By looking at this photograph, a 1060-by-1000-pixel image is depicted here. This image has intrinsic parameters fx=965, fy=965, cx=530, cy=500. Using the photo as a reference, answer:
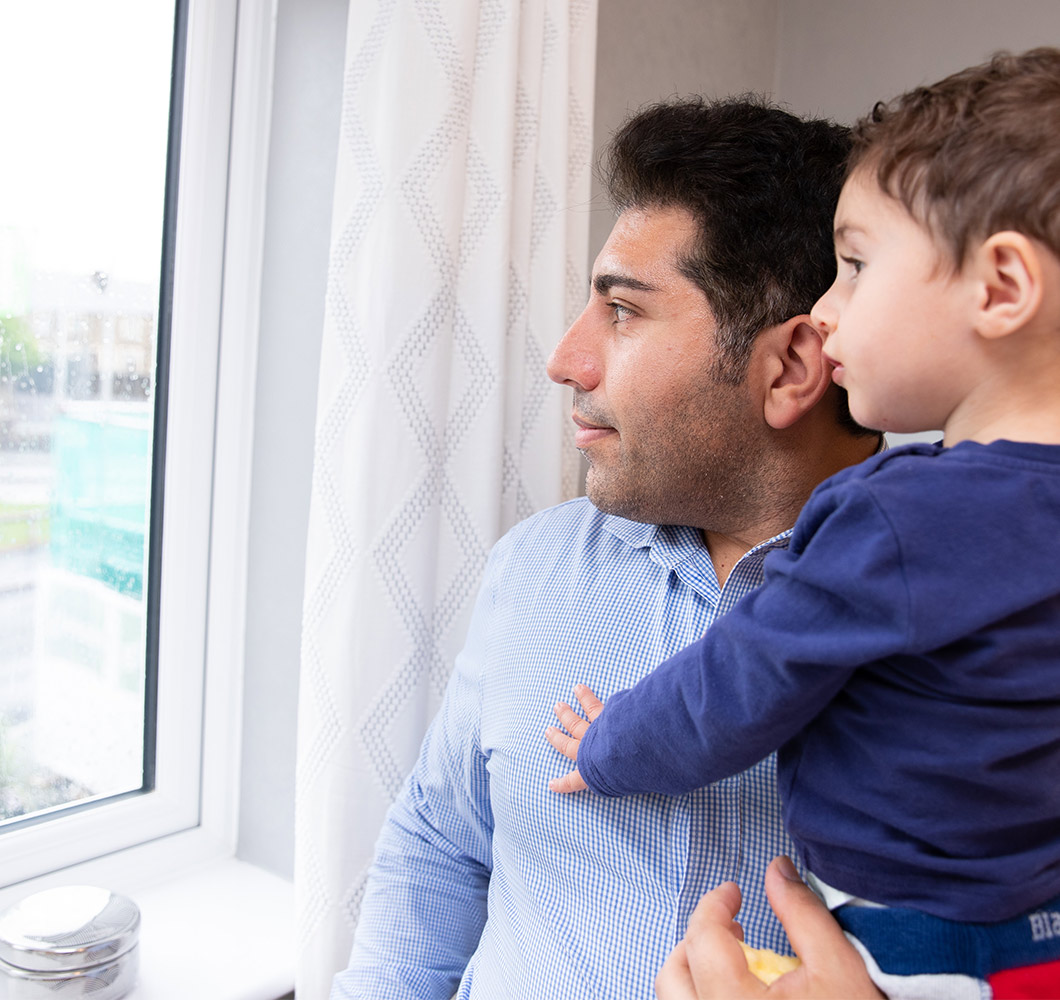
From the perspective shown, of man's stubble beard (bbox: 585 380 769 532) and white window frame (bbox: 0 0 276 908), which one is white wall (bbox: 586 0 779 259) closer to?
white window frame (bbox: 0 0 276 908)

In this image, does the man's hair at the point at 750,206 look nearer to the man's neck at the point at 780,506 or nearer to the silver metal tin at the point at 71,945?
the man's neck at the point at 780,506

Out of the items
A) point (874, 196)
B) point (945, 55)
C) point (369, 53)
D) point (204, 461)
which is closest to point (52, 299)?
point (204, 461)

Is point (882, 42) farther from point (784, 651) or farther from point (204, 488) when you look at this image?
point (784, 651)

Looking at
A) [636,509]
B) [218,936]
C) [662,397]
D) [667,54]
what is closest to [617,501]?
[636,509]

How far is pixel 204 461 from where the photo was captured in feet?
5.41

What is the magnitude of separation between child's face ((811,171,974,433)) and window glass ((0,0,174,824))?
116 centimetres

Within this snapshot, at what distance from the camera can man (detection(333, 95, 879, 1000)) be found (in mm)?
1070

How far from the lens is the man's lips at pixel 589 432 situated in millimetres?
1190

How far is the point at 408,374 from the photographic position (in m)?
1.33

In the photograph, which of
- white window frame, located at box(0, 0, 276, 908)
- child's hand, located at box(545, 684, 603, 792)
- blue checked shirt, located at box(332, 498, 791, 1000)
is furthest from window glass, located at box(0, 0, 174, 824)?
child's hand, located at box(545, 684, 603, 792)

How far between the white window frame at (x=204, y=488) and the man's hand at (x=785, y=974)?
1.08 metres

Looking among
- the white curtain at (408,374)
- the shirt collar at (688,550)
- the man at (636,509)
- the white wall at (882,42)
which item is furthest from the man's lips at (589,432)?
the white wall at (882,42)

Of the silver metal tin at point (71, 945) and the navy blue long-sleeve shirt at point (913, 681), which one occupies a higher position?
the navy blue long-sleeve shirt at point (913, 681)

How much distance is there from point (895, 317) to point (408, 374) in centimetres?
72
